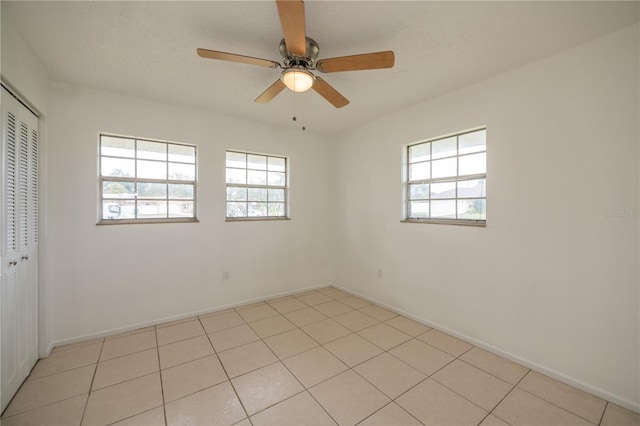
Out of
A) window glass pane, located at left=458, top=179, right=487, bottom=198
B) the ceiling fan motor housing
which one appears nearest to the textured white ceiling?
the ceiling fan motor housing

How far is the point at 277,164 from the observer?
164 inches

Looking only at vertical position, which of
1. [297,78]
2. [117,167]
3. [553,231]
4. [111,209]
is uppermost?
[297,78]

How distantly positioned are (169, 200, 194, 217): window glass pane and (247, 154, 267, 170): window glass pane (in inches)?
39.2

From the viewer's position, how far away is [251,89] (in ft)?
9.12

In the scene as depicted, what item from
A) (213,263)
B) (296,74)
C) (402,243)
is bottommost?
(213,263)

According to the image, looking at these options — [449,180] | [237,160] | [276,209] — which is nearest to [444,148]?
[449,180]

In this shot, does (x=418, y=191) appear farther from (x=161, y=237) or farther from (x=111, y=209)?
(x=111, y=209)

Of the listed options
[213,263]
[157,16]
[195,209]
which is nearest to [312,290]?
[213,263]

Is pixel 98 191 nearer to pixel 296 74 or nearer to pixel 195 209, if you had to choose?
pixel 195 209

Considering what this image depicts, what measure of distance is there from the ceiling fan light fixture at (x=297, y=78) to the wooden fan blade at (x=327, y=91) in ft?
0.29

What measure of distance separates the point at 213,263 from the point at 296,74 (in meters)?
2.65

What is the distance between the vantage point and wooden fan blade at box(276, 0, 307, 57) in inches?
52.1

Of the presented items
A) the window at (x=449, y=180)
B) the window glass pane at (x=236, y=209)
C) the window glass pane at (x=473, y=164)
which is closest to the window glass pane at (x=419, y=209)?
the window at (x=449, y=180)

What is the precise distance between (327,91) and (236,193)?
7.06 feet
